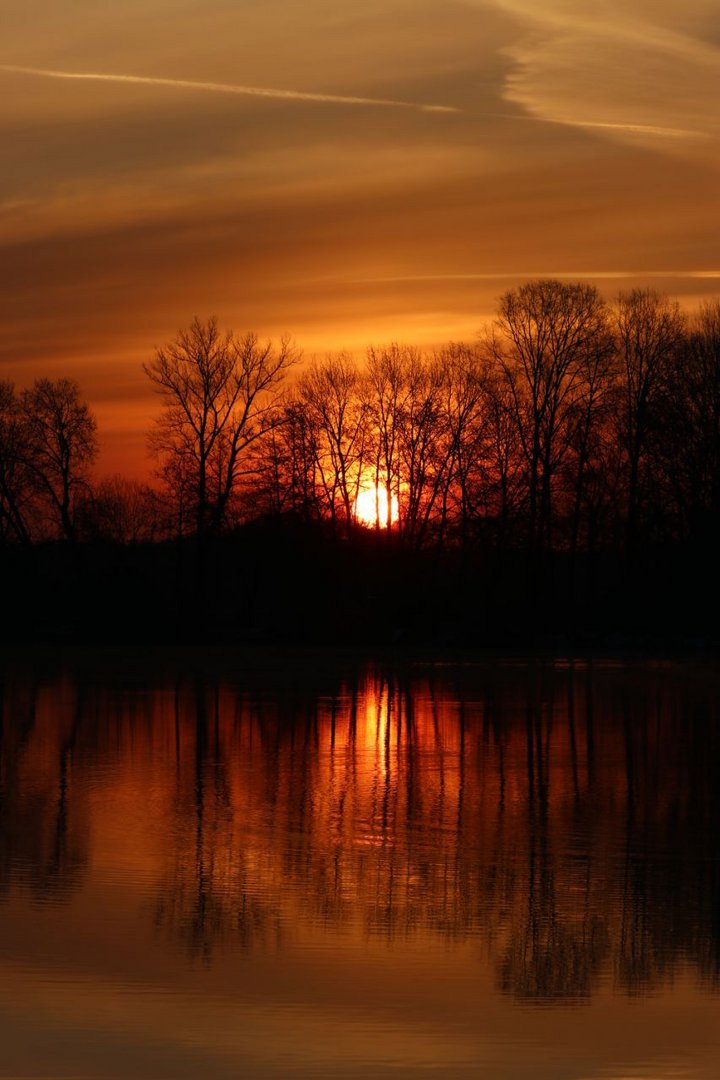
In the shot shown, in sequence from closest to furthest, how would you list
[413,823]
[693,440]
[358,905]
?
1. [358,905]
2. [413,823]
3. [693,440]

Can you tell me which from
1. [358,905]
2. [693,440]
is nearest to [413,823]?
[358,905]

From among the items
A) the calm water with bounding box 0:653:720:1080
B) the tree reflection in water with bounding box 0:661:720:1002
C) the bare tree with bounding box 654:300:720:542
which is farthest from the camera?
the bare tree with bounding box 654:300:720:542

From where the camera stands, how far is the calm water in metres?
7.81

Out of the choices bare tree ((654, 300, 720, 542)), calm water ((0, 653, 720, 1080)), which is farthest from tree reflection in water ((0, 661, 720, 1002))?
bare tree ((654, 300, 720, 542))

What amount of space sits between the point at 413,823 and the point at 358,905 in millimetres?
3764

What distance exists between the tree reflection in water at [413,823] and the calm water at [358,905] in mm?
41

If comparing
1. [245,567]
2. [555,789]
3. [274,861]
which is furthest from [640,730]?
[245,567]

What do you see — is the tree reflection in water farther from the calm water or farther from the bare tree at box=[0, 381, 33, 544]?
the bare tree at box=[0, 381, 33, 544]

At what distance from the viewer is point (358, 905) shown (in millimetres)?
11055

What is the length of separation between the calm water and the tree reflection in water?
41 mm

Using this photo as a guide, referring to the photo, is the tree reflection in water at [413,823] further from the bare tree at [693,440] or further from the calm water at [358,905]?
the bare tree at [693,440]

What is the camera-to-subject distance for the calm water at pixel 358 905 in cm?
781

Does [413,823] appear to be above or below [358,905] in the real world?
above

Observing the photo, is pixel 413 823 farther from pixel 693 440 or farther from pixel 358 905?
pixel 693 440
